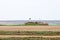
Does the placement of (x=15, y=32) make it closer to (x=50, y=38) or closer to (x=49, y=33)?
(x=49, y=33)

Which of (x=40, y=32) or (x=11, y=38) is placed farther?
(x=40, y=32)

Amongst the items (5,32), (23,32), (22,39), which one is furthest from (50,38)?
(5,32)

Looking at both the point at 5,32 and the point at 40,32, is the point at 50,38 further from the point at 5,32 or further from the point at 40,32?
the point at 5,32

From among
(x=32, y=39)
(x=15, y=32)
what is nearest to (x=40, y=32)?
(x=15, y=32)

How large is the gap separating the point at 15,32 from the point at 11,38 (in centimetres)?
323

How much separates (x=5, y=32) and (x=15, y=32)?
87 centimetres

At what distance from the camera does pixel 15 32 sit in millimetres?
17781

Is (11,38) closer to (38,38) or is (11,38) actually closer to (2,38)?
(2,38)

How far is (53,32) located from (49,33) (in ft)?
1.45

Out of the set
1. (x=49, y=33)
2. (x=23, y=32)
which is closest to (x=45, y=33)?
(x=49, y=33)

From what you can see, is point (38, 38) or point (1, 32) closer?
point (38, 38)

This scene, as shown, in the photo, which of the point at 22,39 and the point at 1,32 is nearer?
the point at 22,39

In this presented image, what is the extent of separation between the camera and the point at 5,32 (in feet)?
58.1

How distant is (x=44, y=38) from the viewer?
573 inches
